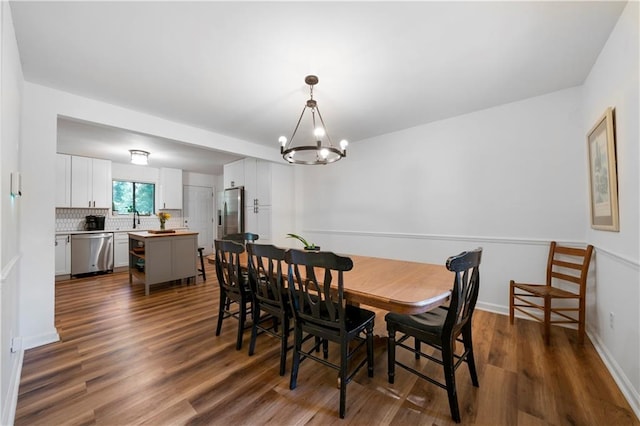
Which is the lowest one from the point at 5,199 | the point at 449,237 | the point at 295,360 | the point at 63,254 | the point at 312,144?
the point at 295,360

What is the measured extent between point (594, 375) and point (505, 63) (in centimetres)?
246

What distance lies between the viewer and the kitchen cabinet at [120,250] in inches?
208

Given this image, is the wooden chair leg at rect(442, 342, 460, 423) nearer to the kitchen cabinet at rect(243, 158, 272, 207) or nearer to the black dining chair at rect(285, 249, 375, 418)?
the black dining chair at rect(285, 249, 375, 418)

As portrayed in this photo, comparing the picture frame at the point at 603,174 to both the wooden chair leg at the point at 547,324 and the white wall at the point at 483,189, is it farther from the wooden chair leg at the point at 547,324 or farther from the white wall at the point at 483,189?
the wooden chair leg at the point at 547,324

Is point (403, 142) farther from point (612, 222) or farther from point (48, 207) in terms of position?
point (48, 207)

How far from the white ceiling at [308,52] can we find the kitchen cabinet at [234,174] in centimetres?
244

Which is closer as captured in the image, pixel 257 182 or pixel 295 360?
pixel 295 360

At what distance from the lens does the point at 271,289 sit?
2000mm

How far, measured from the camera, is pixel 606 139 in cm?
193

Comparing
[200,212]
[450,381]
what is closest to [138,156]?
[200,212]

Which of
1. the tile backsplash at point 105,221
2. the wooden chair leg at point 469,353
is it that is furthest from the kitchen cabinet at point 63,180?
the wooden chair leg at point 469,353

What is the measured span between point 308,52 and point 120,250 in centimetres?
571

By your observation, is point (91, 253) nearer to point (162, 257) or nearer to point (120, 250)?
point (120, 250)

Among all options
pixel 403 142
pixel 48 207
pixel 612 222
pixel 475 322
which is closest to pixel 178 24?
pixel 48 207
